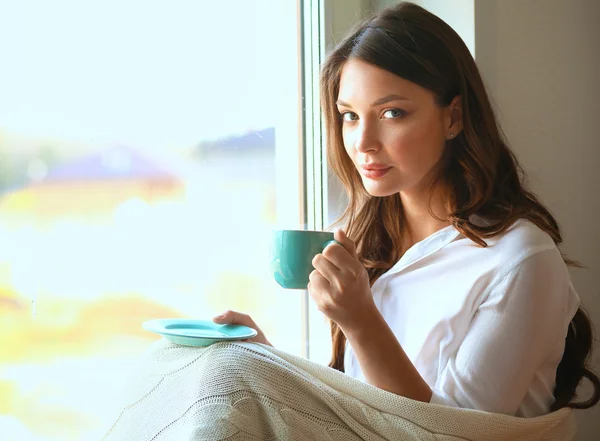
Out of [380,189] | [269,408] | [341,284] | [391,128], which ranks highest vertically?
[391,128]

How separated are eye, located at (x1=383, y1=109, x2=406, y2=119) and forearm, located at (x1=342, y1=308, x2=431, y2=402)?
33 centimetres

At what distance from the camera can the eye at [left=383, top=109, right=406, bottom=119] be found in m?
1.24

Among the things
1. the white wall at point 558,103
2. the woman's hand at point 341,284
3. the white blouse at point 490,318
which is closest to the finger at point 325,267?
the woman's hand at point 341,284

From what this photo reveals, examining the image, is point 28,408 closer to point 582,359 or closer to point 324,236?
point 324,236

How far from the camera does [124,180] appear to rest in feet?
4.50

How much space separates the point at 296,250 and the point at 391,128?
285mm

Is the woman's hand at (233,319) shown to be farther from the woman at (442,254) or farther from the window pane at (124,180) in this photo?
the window pane at (124,180)

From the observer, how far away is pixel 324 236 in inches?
44.3

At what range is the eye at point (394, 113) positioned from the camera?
1.24 m

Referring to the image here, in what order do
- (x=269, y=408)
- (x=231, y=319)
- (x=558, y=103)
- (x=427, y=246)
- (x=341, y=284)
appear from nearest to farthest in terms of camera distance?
(x=269, y=408) < (x=341, y=284) < (x=231, y=319) < (x=427, y=246) < (x=558, y=103)

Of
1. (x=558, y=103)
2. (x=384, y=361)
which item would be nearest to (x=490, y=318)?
(x=384, y=361)

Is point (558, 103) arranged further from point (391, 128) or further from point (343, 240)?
point (343, 240)

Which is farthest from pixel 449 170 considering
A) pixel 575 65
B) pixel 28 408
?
pixel 28 408

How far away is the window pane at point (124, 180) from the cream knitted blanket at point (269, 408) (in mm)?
188
